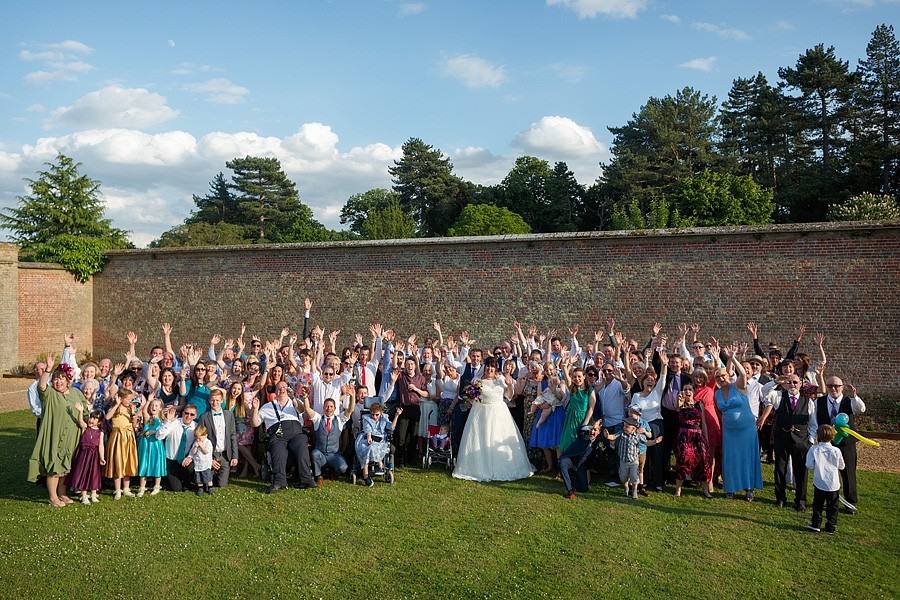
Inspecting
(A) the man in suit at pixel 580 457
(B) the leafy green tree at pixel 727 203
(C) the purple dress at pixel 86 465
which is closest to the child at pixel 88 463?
(C) the purple dress at pixel 86 465

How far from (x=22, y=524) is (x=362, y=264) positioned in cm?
1097

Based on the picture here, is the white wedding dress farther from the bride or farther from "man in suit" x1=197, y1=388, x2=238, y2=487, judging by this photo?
"man in suit" x1=197, y1=388, x2=238, y2=487

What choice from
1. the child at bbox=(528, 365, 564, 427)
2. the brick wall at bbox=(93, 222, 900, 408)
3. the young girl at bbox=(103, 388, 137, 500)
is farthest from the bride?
the brick wall at bbox=(93, 222, 900, 408)

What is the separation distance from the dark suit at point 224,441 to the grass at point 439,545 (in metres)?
→ 0.24

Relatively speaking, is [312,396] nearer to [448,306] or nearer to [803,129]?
[448,306]

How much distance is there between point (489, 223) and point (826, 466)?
35339 millimetres

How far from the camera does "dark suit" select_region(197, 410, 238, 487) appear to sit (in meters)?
8.50

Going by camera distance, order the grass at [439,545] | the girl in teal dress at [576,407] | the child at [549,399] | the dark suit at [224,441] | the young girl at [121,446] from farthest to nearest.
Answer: the child at [549,399]
the girl in teal dress at [576,407]
the dark suit at [224,441]
the young girl at [121,446]
the grass at [439,545]

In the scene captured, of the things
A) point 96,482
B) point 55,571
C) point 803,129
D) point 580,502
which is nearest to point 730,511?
point 580,502

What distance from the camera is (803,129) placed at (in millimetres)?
41125

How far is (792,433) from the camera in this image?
792 cm

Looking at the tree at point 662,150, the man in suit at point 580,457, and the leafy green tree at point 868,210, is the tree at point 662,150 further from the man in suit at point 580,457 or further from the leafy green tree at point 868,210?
the man in suit at point 580,457

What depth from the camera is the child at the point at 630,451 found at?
8.23 meters

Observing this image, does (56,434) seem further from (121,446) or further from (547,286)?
(547,286)
